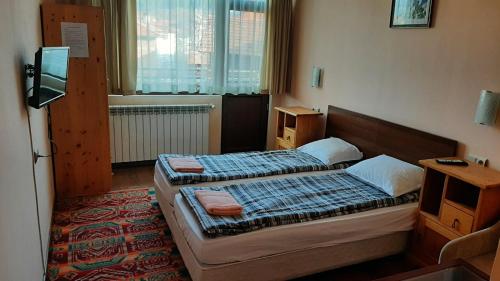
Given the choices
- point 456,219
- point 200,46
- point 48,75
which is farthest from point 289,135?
point 48,75

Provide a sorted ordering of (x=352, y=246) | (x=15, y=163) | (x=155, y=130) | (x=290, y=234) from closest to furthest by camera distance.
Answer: (x=15, y=163)
(x=290, y=234)
(x=352, y=246)
(x=155, y=130)

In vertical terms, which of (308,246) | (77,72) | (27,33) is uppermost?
(27,33)

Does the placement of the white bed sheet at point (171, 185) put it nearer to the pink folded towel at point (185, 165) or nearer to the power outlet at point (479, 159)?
the pink folded towel at point (185, 165)

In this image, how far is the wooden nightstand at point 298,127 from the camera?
4359 mm

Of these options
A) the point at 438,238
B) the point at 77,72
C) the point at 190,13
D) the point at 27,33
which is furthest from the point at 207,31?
the point at 438,238

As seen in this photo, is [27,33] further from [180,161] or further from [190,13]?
[190,13]

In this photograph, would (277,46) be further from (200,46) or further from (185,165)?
(185,165)

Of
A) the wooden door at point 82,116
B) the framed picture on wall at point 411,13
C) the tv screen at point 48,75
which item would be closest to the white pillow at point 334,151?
the framed picture on wall at point 411,13

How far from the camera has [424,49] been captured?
314 cm

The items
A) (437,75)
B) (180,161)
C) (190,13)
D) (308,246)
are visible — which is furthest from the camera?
(190,13)

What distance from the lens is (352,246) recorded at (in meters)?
2.70

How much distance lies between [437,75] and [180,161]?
2284 millimetres

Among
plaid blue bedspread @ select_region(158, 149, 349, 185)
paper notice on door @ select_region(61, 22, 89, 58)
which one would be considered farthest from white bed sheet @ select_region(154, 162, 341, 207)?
paper notice on door @ select_region(61, 22, 89, 58)

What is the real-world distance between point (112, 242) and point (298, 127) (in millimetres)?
2342
